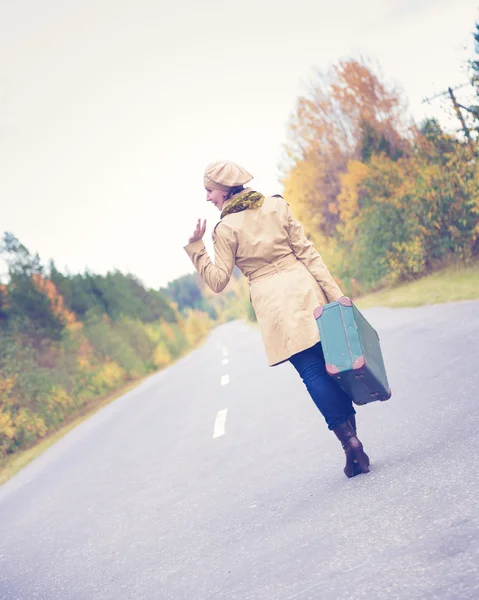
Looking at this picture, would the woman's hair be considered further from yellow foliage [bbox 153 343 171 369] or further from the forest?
yellow foliage [bbox 153 343 171 369]

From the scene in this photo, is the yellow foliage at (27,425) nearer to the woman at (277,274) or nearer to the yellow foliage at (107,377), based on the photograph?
the yellow foliage at (107,377)

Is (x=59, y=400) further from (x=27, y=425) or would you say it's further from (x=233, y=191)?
(x=233, y=191)

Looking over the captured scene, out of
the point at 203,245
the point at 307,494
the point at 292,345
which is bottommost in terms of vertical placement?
the point at 307,494

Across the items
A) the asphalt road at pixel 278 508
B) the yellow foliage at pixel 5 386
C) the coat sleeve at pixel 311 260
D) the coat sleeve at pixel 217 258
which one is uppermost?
the coat sleeve at pixel 217 258

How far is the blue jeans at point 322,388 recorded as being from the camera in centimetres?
428

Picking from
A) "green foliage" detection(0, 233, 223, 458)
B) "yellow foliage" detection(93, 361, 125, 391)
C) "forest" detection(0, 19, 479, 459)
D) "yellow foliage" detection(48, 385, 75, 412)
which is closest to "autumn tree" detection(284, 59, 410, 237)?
"forest" detection(0, 19, 479, 459)

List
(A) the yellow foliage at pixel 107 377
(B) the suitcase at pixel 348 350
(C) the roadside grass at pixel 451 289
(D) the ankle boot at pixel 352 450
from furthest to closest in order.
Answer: (A) the yellow foliage at pixel 107 377
(C) the roadside grass at pixel 451 289
(D) the ankle boot at pixel 352 450
(B) the suitcase at pixel 348 350

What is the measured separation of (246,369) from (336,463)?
10.6 m

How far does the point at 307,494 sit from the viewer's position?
14.3ft

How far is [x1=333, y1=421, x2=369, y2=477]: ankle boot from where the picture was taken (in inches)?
168

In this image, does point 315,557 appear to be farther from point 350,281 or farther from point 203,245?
point 350,281

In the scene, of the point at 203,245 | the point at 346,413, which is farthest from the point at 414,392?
the point at 203,245

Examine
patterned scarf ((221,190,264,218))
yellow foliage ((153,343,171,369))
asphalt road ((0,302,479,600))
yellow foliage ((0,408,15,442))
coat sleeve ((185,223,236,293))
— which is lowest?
yellow foliage ((153,343,171,369))

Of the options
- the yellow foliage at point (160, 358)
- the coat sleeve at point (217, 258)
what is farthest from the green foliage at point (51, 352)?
the coat sleeve at point (217, 258)
